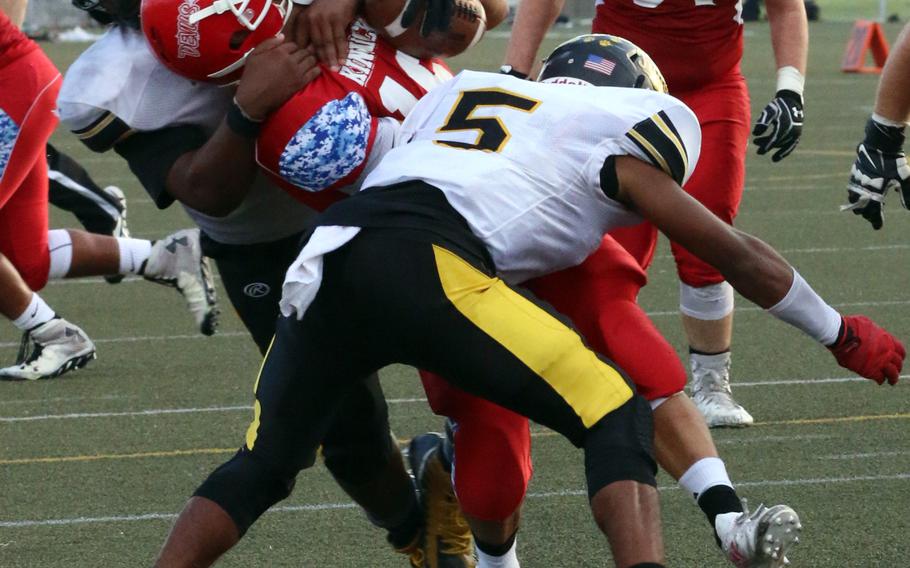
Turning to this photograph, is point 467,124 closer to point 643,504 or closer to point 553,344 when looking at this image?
point 553,344

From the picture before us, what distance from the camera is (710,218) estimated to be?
2912mm

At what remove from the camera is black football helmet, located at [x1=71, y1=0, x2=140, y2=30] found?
3.35 metres

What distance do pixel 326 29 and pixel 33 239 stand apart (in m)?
2.61

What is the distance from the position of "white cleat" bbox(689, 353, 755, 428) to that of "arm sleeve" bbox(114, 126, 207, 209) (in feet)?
6.98

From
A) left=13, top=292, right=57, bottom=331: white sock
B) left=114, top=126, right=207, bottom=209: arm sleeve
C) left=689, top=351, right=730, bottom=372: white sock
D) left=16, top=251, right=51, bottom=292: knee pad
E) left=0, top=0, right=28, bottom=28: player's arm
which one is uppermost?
left=114, top=126, right=207, bottom=209: arm sleeve

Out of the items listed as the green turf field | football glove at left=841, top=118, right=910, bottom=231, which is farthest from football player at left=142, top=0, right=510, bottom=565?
football glove at left=841, top=118, right=910, bottom=231

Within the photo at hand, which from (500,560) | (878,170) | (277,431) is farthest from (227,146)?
(878,170)

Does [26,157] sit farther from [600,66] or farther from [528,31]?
[600,66]

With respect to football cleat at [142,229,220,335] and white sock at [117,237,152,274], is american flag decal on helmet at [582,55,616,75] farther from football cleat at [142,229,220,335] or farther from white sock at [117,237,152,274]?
white sock at [117,237,152,274]

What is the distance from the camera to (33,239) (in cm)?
552

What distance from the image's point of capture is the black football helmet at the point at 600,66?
3.25 m

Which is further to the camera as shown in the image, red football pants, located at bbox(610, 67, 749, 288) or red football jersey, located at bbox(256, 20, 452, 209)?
red football pants, located at bbox(610, 67, 749, 288)

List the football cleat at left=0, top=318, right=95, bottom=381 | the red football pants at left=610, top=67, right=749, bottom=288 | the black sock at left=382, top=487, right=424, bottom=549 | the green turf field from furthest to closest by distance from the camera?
the football cleat at left=0, top=318, right=95, bottom=381 < the red football pants at left=610, top=67, right=749, bottom=288 < the green turf field < the black sock at left=382, top=487, right=424, bottom=549

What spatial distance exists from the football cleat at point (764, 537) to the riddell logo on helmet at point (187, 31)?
143 centimetres
